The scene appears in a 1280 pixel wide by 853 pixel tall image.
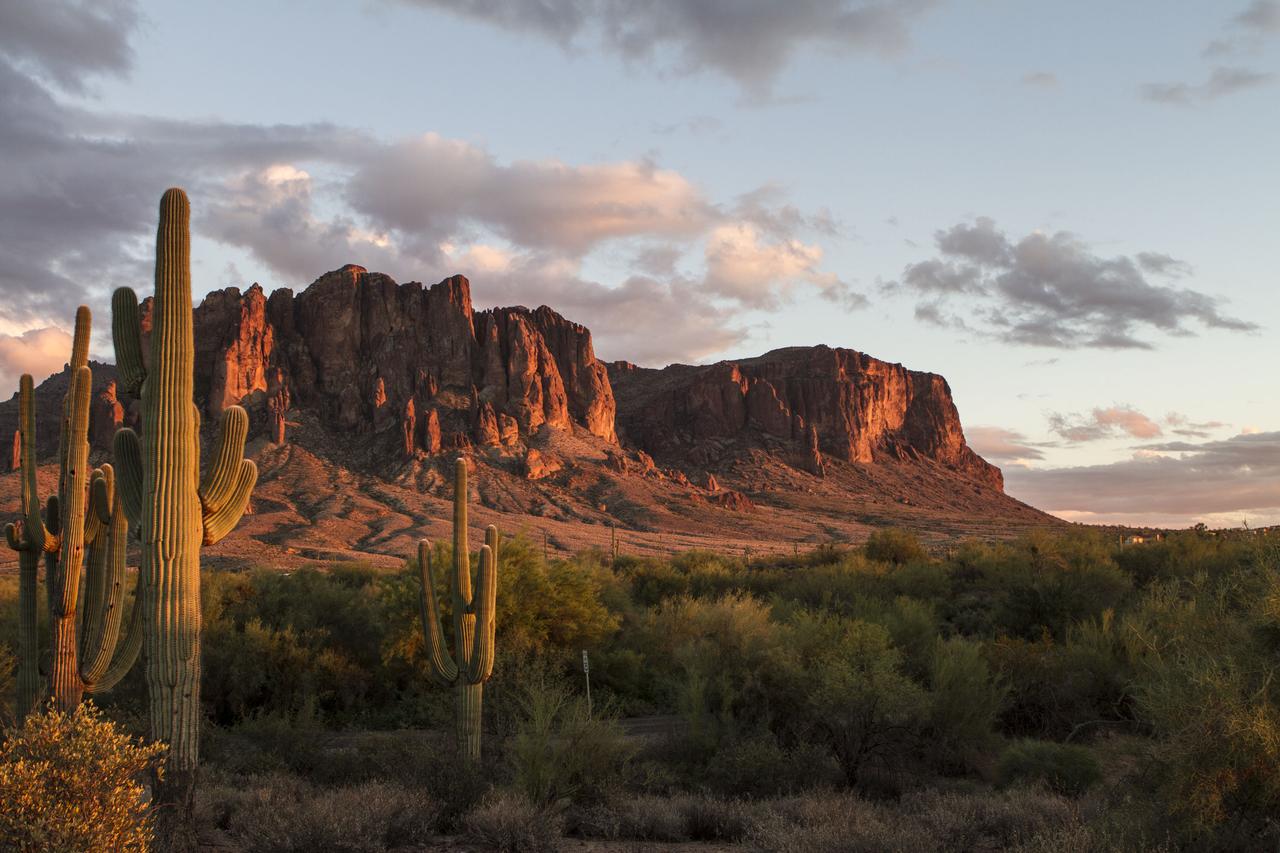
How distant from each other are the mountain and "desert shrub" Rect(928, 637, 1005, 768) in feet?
190

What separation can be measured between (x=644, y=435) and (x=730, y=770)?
484 feet

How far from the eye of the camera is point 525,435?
122m

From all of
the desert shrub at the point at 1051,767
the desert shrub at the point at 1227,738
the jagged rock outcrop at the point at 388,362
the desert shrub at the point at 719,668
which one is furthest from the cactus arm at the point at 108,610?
the jagged rock outcrop at the point at 388,362

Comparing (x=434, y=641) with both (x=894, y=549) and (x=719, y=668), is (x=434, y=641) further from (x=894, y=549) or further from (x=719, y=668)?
(x=894, y=549)

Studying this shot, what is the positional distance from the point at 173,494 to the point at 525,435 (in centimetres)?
11329

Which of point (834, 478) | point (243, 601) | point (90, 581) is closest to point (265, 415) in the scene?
point (834, 478)

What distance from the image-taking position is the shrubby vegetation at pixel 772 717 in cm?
809

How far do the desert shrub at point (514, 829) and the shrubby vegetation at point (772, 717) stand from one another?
26 millimetres

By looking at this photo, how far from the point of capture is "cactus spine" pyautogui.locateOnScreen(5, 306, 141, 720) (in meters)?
12.3

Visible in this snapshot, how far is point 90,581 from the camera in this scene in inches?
508

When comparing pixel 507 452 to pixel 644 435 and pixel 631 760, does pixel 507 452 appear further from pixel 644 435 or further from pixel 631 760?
pixel 631 760

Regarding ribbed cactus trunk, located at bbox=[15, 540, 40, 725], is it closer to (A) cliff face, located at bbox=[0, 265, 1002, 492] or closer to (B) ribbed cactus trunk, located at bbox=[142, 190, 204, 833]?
(B) ribbed cactus trunk, located at bbox=[142, 190, 204, 833]

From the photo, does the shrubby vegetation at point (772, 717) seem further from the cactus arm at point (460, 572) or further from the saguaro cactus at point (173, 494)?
the cactus arm at point (460, 572)

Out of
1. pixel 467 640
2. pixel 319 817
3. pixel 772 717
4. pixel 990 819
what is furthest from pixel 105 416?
pixel 990 819
